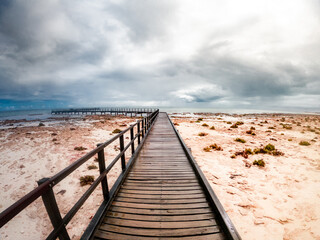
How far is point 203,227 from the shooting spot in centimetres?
278

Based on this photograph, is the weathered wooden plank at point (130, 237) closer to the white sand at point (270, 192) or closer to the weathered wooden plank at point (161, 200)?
the weathered wooden plank at point (161, 200)

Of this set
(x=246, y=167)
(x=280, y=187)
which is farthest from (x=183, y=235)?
(x=246, y=167)

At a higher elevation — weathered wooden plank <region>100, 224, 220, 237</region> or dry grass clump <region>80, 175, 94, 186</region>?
weathered wooden plank <region>100, 224, 220, 237</region>

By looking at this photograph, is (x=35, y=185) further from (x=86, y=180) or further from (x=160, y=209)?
(x=160, y=209)

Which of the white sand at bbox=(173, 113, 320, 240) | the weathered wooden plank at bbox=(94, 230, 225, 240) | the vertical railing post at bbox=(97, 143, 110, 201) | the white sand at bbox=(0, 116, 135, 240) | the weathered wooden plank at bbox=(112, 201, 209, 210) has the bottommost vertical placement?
the white sand at bbox=(0, 116, 135, 240)

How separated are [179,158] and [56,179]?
15.9 feet

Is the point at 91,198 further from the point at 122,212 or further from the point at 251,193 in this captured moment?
the point at 251,193

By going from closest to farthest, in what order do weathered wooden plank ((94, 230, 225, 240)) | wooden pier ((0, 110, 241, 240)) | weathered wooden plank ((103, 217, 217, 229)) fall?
wooden pier ((0, 110, 241, 240)) → weathered wooden plank ((94, 230, 225, 240)) → weathered wooden plank ((103, 217, 217, 229))

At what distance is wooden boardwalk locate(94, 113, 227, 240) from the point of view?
2658 millimetres

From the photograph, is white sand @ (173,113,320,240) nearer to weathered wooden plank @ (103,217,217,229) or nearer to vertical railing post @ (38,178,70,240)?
weathered wooden plank @ (103,217,217,229)

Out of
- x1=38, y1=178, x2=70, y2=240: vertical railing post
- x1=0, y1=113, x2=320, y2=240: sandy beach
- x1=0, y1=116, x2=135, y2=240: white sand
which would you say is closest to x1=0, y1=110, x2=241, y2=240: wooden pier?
x1=38, y1=178, x2=70, y2=240: vertical railing post

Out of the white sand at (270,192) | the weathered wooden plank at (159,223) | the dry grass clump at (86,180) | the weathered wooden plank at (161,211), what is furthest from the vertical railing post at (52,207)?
the dry grass clump at (86,180)

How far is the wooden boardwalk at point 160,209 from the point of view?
8.72ft

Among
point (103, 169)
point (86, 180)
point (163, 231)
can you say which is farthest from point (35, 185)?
point (163, 231)
